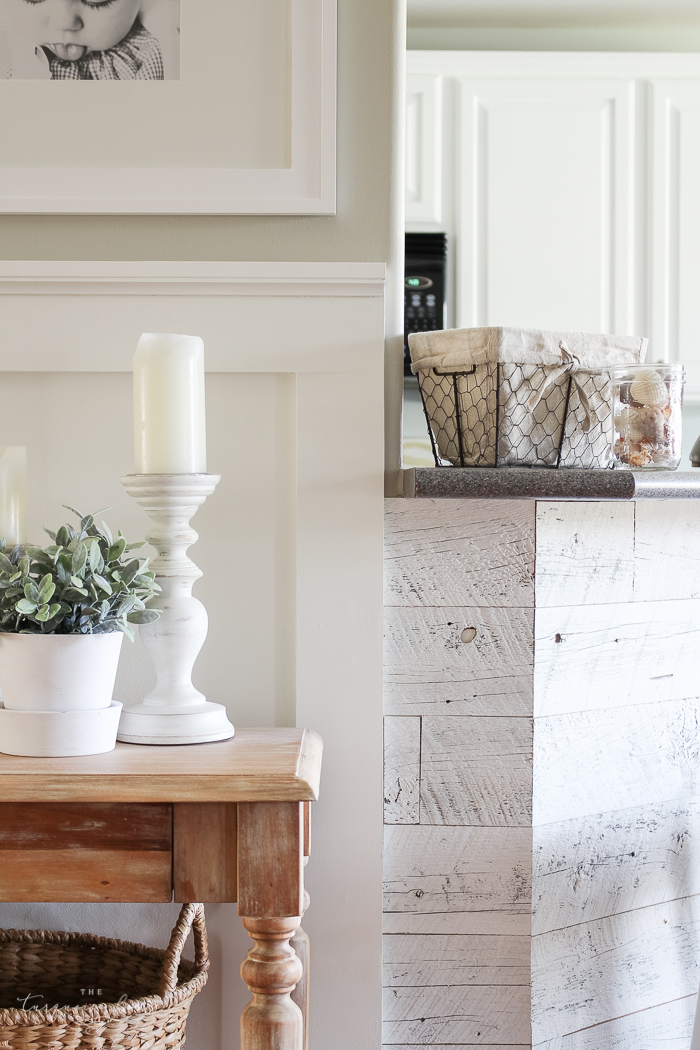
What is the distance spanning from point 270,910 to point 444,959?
0.39m

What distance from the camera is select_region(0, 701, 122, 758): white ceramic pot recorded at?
0.90 metres

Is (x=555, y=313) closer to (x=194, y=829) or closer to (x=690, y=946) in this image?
(x=690, y=946)

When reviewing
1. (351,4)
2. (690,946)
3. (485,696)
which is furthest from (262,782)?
(351,4)

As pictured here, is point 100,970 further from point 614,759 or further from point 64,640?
point 614,759

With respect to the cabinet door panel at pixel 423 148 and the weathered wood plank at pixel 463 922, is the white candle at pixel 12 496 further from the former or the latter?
the cabinet door panel at pixel 423 148

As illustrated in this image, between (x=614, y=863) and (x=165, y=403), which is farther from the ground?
(x=165, y=403)

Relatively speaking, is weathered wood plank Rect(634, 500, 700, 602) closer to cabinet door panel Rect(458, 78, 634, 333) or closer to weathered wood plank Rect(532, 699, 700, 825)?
weathered wood plank Rect(532, 699, 700, 825)

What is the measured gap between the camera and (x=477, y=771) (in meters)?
1.13

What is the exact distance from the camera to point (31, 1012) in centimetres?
88

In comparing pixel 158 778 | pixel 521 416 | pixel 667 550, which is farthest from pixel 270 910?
pixel 667 550

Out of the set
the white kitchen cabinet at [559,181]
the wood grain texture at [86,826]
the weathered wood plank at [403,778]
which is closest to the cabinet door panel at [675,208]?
the white kitchen cabinet at [559,181]

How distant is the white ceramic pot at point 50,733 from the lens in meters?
0.90

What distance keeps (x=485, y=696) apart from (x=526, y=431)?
0.33 meters

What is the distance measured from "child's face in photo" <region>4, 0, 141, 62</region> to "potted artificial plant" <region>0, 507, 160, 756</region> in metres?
0.64
